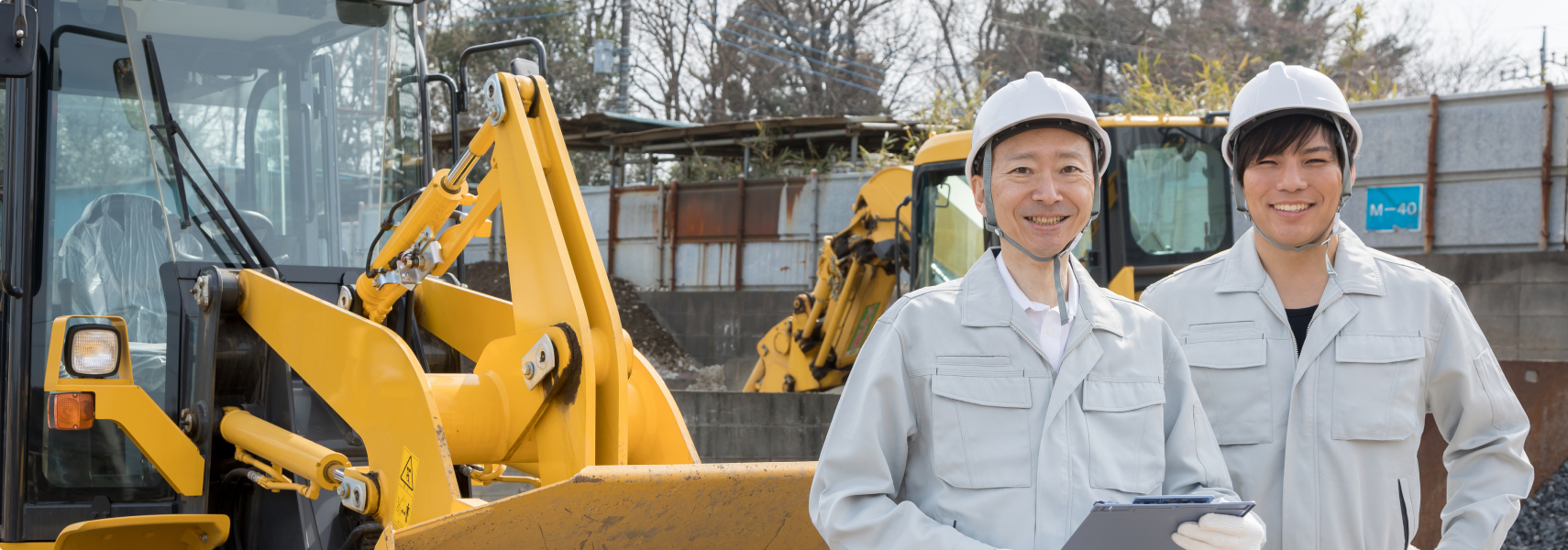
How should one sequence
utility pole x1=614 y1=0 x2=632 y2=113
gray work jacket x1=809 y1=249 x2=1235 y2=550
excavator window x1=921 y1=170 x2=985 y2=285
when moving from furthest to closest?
1. utility pole x1=614 y1=0 x2=632 y2=113
2. excavator window x1=921 y1=170 x2=985 y2=285
3. gray work jacket x1=809 y1=249 x2=1235 y2=550

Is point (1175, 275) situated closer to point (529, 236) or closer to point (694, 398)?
point (529, 236)

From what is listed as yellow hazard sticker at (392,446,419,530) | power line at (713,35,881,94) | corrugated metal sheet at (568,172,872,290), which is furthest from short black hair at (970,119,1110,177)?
power line at (713,35,881,94)

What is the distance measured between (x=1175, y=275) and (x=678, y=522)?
1.36m

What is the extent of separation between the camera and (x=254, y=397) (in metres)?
4.03

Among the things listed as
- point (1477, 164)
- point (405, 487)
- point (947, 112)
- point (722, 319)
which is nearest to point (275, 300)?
point (405, 487)

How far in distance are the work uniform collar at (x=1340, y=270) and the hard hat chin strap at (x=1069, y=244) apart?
0.54m

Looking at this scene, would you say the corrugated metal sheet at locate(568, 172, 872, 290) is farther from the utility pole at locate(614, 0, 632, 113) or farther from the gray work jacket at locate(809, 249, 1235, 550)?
the gray work jacket at locate(809, 249, 1235, 550)

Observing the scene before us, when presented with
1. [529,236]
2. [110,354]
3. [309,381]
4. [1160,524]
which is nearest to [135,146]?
[110,354]

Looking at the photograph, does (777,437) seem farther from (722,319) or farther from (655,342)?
(655,342)

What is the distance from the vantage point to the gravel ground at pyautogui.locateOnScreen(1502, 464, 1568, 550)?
4816 mm

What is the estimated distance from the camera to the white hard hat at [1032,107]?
1.79m

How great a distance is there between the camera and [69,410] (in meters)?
3.84

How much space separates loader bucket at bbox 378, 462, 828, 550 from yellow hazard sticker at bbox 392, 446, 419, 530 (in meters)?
0.24

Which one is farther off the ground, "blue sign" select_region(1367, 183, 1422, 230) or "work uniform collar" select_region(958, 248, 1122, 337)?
"blue sign" select_region(1367, 183, 1422, 230)
